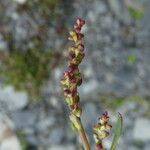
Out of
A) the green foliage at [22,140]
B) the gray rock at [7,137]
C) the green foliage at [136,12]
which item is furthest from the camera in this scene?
the green foliage at [136,12]

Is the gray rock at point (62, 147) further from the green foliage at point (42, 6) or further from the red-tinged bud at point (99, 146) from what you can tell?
the red-tinged bud at point (99, 146)

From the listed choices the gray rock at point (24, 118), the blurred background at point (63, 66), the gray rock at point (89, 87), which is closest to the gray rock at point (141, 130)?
the blurred background at point (63, 66)

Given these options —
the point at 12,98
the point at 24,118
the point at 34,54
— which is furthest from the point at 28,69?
the point at 24,118

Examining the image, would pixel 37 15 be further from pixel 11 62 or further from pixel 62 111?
pixel 62 111

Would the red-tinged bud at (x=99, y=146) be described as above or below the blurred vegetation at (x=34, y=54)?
below

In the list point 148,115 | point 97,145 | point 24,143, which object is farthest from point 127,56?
point 97,145

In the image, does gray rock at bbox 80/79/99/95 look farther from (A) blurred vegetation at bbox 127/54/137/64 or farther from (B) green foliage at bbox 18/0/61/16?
(B) green foliage at bbox 18/0/61/16

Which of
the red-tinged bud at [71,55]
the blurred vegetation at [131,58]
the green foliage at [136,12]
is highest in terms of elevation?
the green foliage at [136,12]
